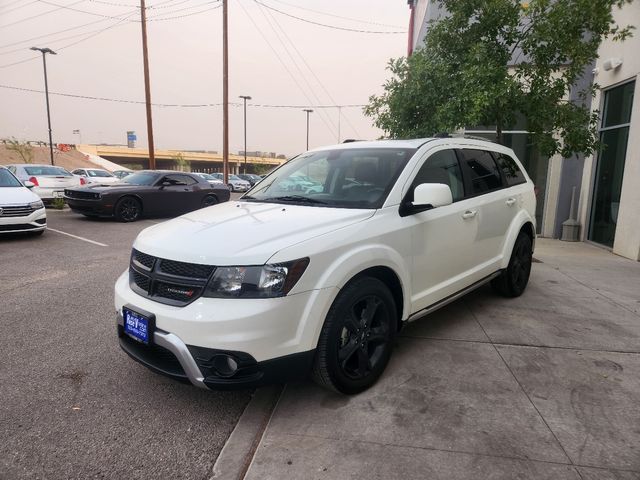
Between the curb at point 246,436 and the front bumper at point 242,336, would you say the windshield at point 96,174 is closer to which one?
the curb at point 246,436

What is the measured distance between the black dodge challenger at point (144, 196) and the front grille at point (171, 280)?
951 cm

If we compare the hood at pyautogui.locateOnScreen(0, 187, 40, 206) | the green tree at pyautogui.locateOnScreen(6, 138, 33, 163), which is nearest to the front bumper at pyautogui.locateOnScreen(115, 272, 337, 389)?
the hood at pyautogui.locateOnScreen(0, 187, 40, 206)

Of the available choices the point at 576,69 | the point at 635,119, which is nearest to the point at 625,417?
the point at 576,69

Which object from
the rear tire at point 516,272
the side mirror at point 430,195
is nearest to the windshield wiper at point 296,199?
the side mirror at point 430,195

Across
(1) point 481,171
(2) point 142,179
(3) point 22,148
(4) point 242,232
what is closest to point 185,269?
(4) point 242,232

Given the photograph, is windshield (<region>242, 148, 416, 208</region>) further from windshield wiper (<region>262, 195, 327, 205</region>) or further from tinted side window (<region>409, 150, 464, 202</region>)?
tinted side window (<region>409, 150, 464, 202</region>)

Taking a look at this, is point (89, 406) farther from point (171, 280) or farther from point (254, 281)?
point (254, 281)

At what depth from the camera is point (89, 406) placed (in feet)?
9.27

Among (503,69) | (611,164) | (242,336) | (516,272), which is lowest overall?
(516,272)

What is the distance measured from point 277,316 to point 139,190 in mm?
10648

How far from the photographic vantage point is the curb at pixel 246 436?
2.27 metres

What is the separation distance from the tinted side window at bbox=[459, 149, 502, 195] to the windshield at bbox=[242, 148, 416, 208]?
0.90 meters

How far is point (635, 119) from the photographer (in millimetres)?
8141

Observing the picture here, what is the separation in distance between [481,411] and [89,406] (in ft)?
8.09
